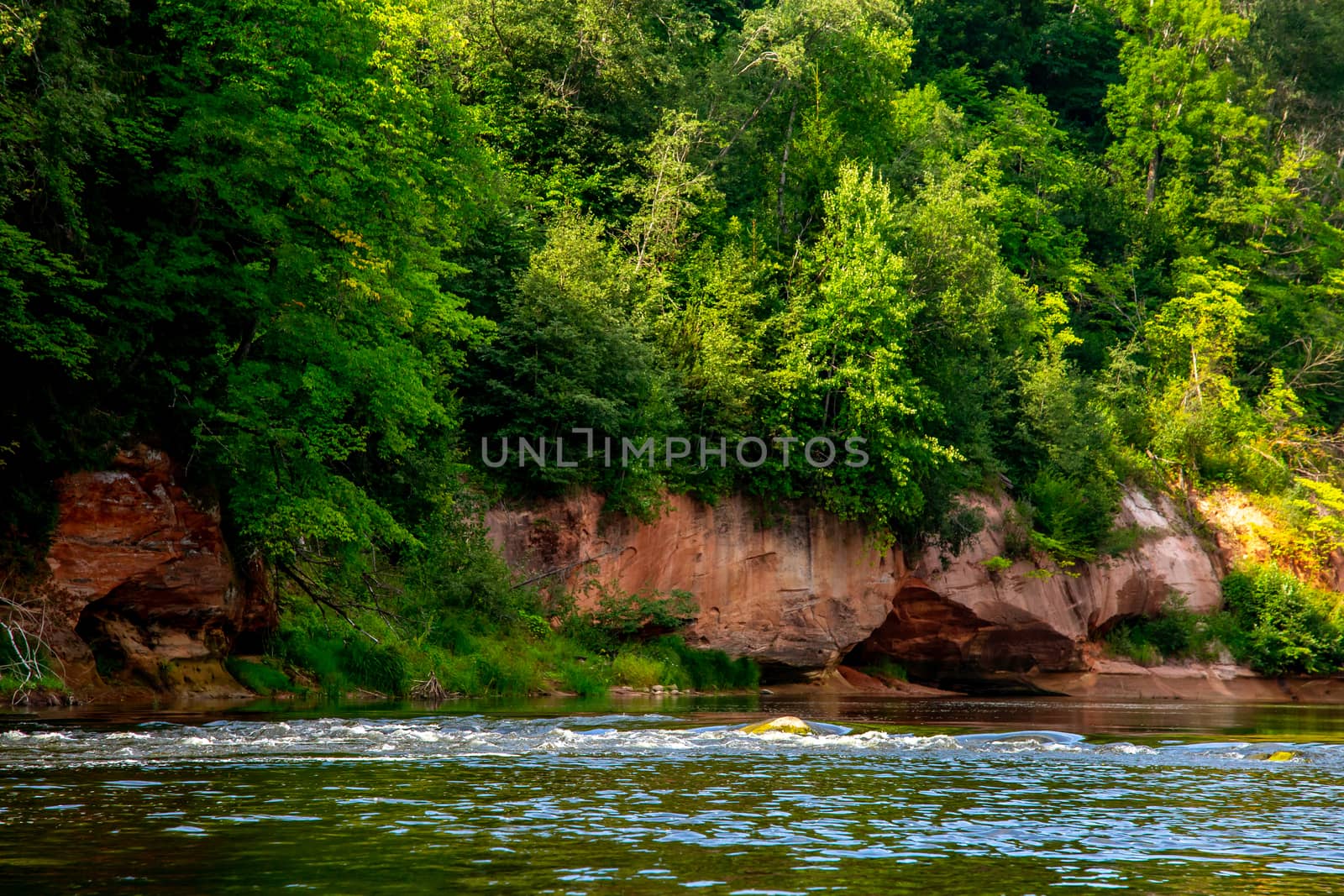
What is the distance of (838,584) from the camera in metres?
38.4

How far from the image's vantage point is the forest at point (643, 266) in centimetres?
2123

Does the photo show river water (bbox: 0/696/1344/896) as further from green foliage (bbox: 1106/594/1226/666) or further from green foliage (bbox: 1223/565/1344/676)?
green foliage (bbox: 1223/565/1344/676)

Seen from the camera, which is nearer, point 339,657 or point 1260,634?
point 339,657

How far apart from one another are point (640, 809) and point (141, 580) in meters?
13.7

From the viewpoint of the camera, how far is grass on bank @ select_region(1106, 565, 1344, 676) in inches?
1722

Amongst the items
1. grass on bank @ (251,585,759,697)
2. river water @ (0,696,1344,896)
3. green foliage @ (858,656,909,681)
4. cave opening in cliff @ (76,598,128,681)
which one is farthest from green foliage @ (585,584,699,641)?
river water @ (0,696,1344,896)

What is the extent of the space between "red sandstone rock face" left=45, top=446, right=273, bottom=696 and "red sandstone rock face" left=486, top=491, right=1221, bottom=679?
408 inches

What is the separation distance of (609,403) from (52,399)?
48.9 ft

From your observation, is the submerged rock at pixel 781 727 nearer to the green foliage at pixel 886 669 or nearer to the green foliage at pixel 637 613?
the green foliage at pixel 637 613

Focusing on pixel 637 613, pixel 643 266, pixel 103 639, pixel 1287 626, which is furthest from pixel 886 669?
pixel 103 639

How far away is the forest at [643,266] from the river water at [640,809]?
694 centimetres

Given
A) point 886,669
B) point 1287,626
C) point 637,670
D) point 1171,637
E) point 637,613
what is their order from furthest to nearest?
point 1171,637 → point 1287,626 → point 886,669 → point 637,613 → point 637,670

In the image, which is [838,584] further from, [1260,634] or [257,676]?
[257,676]

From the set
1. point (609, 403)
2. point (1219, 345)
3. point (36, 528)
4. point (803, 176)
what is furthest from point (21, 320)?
point (1219, 345)
